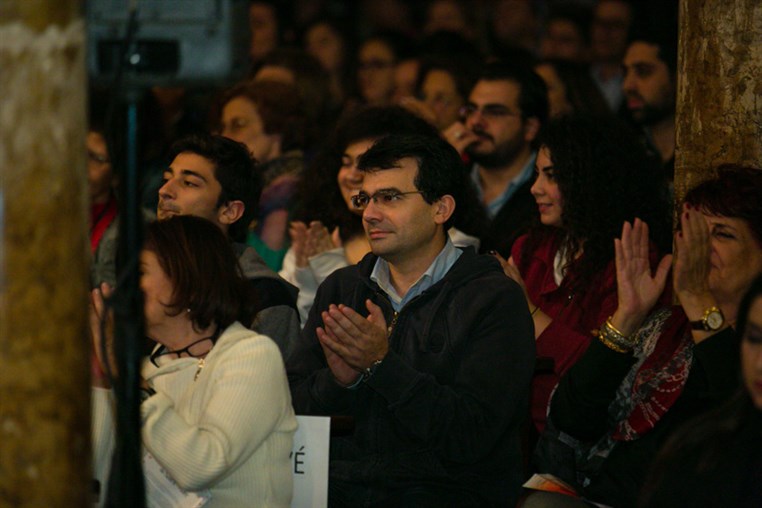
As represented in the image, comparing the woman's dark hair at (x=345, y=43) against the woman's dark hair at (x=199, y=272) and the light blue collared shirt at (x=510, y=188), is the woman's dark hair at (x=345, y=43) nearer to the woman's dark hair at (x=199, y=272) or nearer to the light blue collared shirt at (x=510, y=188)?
the light blue collared shirt at (x=510, y=188)

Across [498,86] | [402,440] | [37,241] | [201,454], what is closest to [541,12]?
[498,86]

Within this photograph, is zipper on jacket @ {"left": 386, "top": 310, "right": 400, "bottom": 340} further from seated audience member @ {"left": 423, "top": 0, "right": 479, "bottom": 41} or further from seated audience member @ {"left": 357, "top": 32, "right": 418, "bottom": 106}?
seated audience member @ {"left": 423, "top": 0, "right": 479, "bottom": 41}

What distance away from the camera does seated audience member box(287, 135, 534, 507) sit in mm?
4070

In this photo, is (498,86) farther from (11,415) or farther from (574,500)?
(11,415)

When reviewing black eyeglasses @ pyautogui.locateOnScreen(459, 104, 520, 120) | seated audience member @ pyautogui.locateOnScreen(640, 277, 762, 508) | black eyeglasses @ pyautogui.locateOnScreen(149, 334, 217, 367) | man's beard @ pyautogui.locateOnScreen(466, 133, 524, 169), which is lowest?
seated audience member @ pyautogui.locateOnScreen(640, 277, 762, 508)

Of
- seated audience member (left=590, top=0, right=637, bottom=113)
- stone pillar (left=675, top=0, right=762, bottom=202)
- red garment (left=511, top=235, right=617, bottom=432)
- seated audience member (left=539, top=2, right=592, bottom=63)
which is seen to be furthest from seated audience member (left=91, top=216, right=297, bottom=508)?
seated audience member (left=539, top=2, right=592, bottom=63)

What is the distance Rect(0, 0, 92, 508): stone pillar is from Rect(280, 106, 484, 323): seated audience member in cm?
277

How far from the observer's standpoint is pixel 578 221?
16.8ft

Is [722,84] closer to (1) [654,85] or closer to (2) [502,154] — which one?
(2) [502,154]

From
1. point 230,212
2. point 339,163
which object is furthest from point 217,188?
point 339,163

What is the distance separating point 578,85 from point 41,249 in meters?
5.55

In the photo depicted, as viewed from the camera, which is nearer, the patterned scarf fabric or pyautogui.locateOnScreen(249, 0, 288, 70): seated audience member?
the patterned scarf fabric

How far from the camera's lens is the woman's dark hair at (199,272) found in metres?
3.89

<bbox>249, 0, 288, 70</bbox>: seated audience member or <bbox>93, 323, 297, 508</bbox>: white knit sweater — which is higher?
<bbox>249, 0, 288, 70</bbox>: seated audience member
